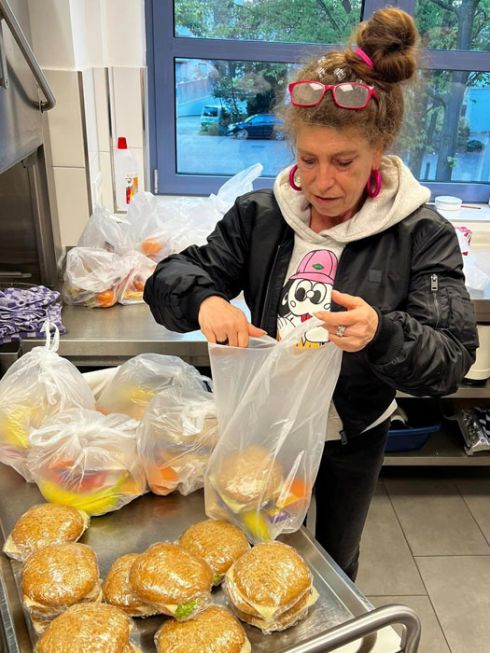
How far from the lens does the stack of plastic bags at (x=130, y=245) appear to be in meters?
1.69

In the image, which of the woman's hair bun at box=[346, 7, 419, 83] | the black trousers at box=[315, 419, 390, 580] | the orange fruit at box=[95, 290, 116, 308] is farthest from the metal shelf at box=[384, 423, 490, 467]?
the woman's hair bun at box=[346, 7, 419, 83]

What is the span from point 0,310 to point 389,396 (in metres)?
0.98

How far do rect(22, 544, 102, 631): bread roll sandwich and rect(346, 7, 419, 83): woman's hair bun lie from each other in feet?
2.85

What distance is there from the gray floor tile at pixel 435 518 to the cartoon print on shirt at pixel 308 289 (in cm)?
120

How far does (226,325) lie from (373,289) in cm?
28

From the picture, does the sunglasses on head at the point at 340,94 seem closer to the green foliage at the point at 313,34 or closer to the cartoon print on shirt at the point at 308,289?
the cartoon print on shirt at the point at 308,289

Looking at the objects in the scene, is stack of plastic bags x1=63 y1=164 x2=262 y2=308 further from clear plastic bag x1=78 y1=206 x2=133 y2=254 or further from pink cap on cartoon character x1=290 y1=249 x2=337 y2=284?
pink cap on cartoon character x1=290 y1=249 x2=337 y2=284

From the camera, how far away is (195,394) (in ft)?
3.55

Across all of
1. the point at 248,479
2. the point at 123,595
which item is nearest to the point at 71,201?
the point at 248,479

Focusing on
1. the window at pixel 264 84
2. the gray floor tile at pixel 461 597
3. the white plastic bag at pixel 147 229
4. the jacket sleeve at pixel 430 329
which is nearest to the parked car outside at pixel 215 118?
the window at pixel 264 84

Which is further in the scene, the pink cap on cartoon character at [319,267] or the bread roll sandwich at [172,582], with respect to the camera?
the pink cap on cartoon character at [319,267]

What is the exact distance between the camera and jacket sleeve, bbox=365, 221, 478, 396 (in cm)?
86

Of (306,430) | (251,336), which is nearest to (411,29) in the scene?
(251,336)

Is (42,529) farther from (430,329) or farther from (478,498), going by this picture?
(478,498)
